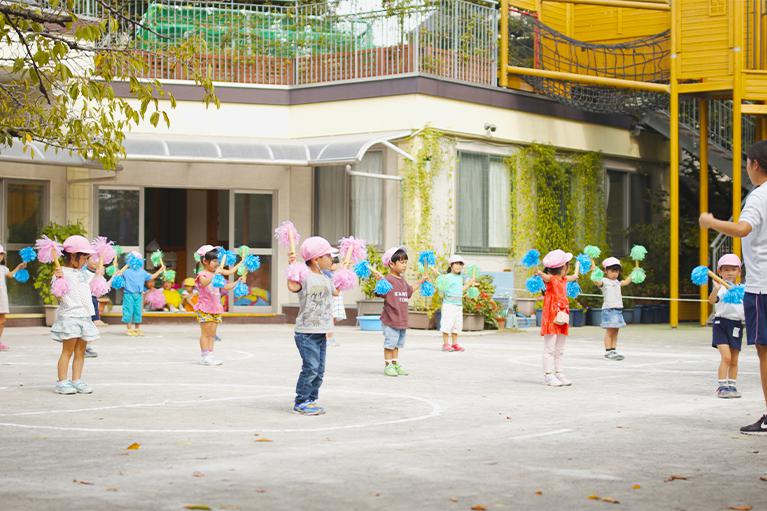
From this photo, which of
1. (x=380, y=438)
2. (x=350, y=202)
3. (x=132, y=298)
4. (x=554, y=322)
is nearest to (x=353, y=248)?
(x=554, y=322)

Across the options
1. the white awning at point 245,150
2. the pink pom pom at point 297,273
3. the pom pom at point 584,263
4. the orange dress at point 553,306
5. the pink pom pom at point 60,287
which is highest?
the white awning at point 245,150

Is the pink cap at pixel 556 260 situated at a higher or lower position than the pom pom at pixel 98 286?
higher

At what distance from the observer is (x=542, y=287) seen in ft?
51.4

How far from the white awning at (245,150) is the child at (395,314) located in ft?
31.7

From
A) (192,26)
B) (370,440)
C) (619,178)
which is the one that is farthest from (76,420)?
(619,178)

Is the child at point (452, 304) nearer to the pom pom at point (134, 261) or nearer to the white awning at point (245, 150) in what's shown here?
the white awning at point (245, 150)

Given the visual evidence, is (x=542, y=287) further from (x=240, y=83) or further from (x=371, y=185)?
Answer: (x=240, y=83)

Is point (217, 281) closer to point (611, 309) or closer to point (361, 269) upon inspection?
point (361, 269)

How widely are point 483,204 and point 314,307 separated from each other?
16736 millimetres

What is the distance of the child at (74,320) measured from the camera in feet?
42.2

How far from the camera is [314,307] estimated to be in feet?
37.5

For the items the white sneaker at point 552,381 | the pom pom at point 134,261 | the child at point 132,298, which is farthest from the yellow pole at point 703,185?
the white sneaker at point 552,381

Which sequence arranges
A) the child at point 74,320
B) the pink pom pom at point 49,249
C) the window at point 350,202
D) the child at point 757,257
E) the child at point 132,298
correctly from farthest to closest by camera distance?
the window at point 350,202 < the child at point 132,298 < the pink pom pom at point 49,249 < the child at point 74,320 < the child at point 757,257

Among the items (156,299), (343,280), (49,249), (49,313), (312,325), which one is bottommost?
(49,313)
